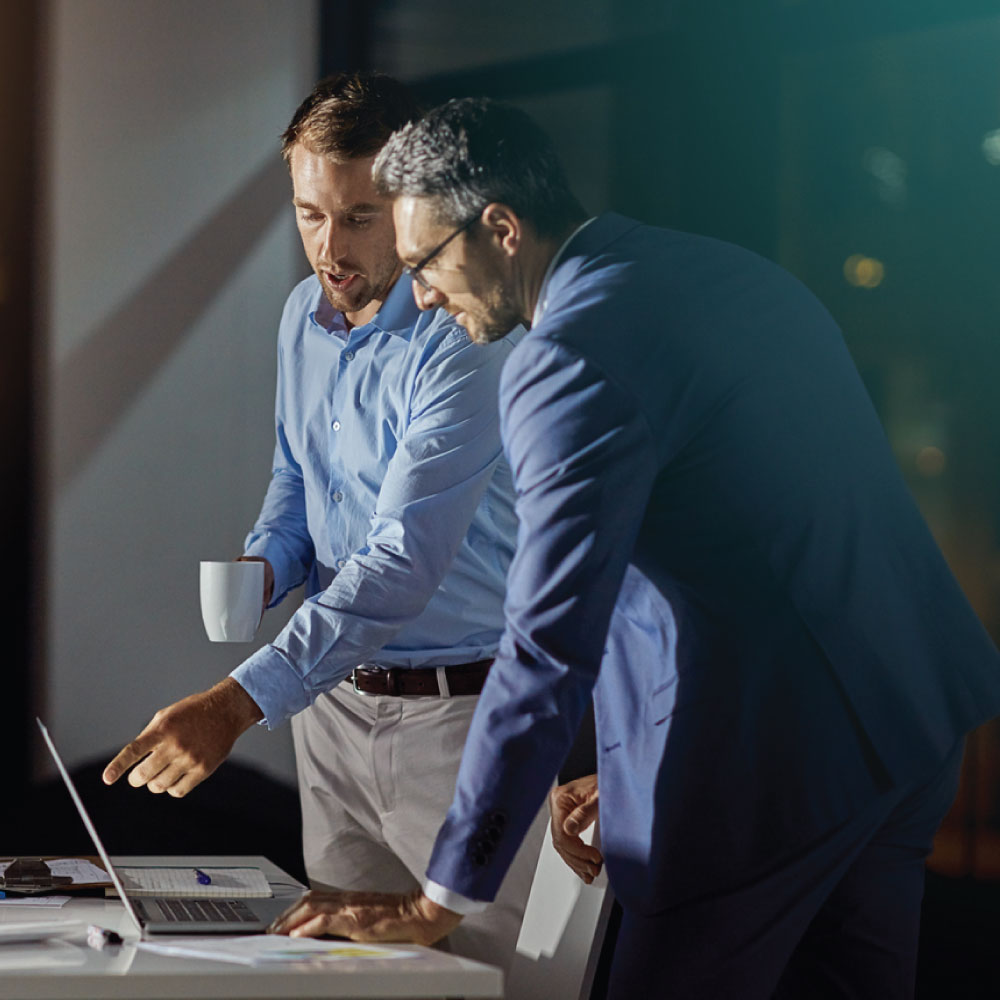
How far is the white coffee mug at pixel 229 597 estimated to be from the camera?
71.9 inches

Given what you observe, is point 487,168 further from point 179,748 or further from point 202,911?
point 202,911

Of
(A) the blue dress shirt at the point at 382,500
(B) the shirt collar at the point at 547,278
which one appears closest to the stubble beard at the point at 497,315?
Result: (B) the shirt collar at the point at 547,278

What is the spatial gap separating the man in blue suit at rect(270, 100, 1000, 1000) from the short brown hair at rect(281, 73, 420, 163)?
31.5 inches

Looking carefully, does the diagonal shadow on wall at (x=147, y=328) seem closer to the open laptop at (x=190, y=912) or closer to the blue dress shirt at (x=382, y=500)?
the blue dress shirt at (x=382, y=500)

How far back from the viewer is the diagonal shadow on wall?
3.18 metres

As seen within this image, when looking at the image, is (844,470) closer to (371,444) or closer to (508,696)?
(508,696)

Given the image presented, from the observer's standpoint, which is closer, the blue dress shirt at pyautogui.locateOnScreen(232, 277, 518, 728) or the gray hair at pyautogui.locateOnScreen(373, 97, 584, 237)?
the gray hair at pyautogui.locateOnScreen(373, 97, 584, 237)

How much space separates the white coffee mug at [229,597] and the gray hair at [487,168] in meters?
0.69

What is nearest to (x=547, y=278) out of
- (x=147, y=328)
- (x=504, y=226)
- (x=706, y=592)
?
(x=504, y=226)

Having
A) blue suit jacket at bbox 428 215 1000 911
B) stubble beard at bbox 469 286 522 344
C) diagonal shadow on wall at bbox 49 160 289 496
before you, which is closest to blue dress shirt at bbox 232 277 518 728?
stubble beard at bbox 469 286 522 344

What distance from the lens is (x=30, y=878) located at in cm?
161

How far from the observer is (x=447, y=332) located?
197cm

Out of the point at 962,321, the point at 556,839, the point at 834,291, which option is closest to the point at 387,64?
the point at 834,291

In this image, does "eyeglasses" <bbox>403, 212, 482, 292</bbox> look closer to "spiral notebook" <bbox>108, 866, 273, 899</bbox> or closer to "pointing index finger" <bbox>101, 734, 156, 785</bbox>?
"pointing index finger" <bbox>101, 734, 156, 785</bbox>
